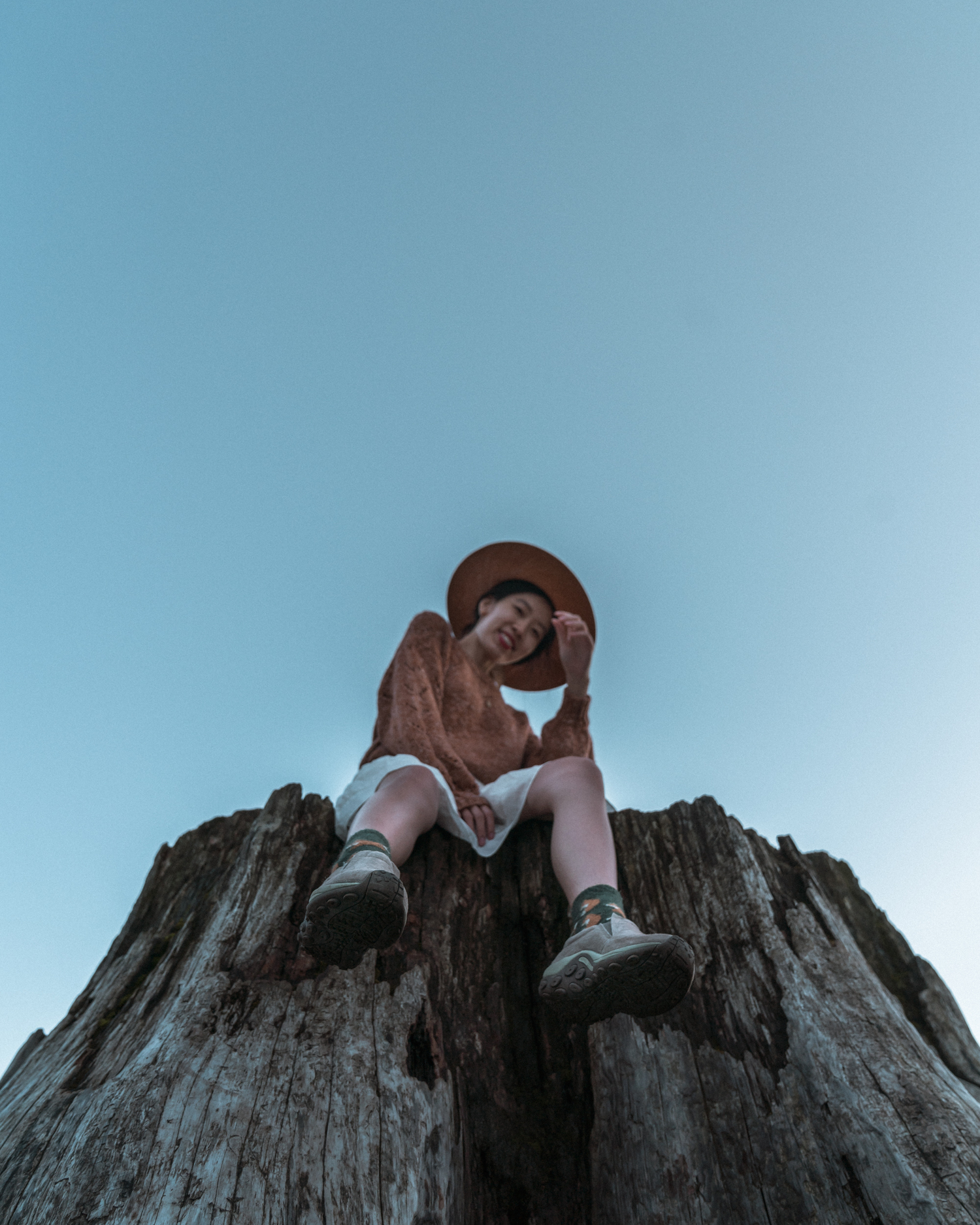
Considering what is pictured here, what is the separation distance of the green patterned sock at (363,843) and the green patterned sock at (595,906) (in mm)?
564

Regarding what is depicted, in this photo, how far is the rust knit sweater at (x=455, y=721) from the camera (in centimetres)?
324

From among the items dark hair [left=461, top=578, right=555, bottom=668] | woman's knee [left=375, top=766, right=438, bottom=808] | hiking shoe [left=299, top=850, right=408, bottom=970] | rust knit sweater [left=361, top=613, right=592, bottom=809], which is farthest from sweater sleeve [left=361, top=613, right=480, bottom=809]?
hiking shoe [left=299, top=850, right=408, bottom=970]

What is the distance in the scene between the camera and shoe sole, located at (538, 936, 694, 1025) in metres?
1.88

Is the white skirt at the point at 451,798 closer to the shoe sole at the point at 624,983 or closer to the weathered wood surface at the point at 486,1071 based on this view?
the weathered wood surface at the point at 486,1071

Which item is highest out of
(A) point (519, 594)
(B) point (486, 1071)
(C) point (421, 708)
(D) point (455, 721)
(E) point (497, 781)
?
(A) point (519, 594)

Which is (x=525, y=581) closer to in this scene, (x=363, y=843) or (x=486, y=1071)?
(x=363, y=843)

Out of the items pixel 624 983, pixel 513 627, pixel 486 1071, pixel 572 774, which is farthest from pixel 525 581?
pixel 624 983

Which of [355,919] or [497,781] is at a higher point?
[497,781]

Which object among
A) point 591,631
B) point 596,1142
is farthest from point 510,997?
point 591,631

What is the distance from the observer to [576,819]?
106 inches

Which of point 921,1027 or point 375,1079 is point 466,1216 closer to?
point 375,1079

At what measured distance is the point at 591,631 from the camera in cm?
422

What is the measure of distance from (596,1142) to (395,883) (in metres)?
0.91

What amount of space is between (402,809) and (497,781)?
2.19 ft
